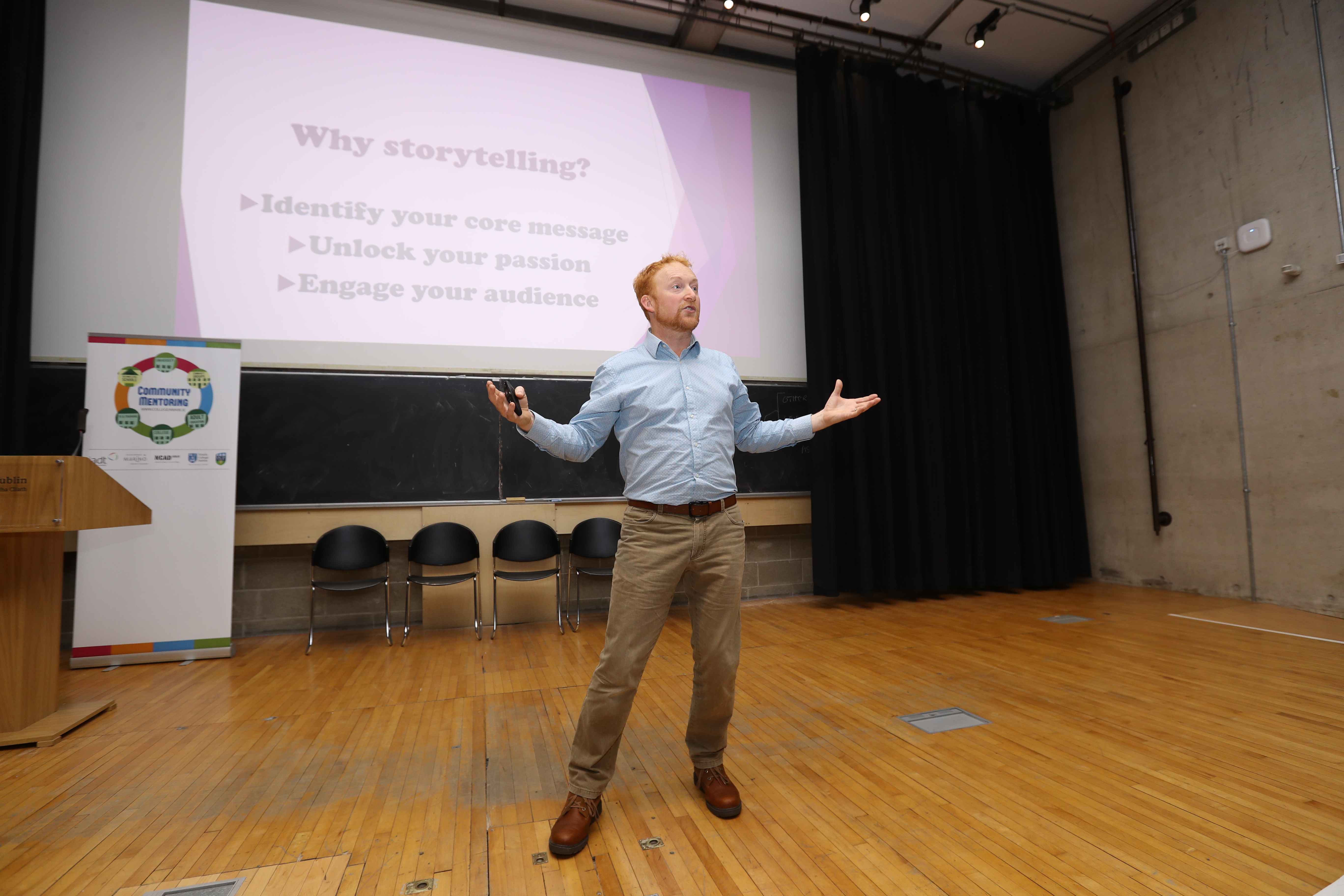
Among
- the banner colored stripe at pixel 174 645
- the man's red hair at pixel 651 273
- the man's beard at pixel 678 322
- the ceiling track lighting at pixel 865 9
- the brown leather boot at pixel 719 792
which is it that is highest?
the ceiling track lighting at pixel 865 9

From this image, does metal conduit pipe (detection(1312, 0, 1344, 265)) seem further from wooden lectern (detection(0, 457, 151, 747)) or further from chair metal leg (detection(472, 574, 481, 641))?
wooden lectern (detection(0, 457, 151, 747))

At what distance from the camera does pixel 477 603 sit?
4.45 meters

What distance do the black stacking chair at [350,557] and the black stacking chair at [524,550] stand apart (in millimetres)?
746

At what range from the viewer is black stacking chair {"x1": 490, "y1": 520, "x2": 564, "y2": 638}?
15.0ft

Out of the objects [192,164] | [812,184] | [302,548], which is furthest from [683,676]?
[192,164]

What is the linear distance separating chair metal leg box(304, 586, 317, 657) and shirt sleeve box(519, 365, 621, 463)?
9.62 feet

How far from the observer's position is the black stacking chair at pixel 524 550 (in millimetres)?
4586

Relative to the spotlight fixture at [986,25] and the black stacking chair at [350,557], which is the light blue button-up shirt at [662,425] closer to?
the black stacking chair at [350,557]

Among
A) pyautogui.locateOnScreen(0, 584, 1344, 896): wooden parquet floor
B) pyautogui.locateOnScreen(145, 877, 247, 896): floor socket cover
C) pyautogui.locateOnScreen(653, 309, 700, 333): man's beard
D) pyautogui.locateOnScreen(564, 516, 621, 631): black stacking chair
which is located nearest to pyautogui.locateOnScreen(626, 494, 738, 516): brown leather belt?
pyautogui.locateOnScreen(653, 309, 700, 333): man's beard

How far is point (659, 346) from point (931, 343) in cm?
435

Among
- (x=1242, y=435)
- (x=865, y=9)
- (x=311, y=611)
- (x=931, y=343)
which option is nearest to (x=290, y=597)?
(x=311, y=611)

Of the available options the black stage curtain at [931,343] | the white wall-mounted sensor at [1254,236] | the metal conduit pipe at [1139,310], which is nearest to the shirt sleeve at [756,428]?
the black stage curtain at [931,343]

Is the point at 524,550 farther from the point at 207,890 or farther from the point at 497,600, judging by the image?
the point at 207,890

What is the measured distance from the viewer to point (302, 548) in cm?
456
